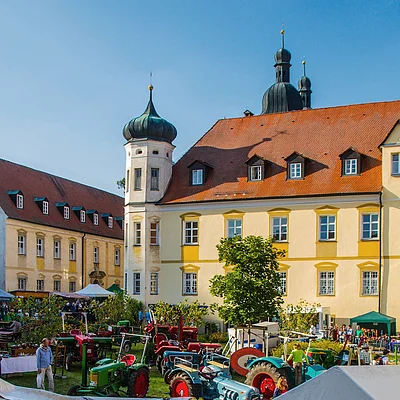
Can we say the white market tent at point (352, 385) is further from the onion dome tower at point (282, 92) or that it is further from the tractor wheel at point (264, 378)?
the onion dome tower at point (282, 92)

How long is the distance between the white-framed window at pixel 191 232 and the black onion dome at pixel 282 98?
19.4 m

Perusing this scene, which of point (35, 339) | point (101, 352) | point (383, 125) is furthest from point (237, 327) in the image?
point (383, 125)

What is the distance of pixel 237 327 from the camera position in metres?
23.8

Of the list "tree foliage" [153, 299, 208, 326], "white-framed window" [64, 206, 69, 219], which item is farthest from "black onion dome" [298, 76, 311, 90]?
"tree foliage" [153, 299, 208, 326]

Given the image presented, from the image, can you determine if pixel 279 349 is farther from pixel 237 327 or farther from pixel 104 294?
pixel 104 294

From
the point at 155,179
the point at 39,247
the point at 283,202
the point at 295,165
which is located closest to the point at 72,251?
the point at 39,247

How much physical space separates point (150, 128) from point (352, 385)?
119 ft

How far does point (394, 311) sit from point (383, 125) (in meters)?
10.6

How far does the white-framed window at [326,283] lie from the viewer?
35.8 m

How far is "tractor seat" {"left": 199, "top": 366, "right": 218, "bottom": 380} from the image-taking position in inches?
618

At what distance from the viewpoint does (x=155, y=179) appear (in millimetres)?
40750

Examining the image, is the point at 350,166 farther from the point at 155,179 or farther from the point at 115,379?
the point at 115,379

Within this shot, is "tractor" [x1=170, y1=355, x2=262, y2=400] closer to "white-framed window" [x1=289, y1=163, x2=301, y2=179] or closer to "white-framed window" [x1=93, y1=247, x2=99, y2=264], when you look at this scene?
"white-framed window" [x1=289, y1=163, x2=301, y2=179]

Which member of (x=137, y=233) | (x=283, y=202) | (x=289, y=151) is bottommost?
(x=137, y=233)
